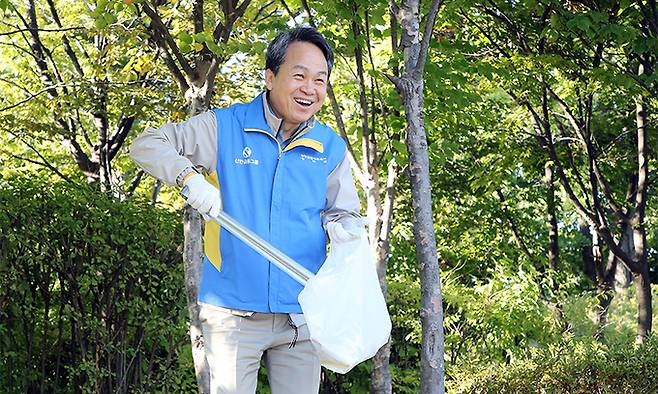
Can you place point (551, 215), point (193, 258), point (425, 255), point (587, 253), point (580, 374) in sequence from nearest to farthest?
point (425, 255) < point (193, 258) < point (580, 374) < point (551, 215) < point (587, 253)

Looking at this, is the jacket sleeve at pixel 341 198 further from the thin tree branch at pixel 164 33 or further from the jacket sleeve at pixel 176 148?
the thin tree branch at pixel 164 33

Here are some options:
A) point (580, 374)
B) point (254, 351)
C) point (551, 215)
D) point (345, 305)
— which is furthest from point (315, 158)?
point (551, 215)

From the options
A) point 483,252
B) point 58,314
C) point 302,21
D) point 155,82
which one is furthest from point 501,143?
point 58,314

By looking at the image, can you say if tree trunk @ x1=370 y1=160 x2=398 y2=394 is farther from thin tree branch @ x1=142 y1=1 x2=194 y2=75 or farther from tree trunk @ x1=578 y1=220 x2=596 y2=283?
tree trunk @ x1=578 y1=220 x2=596 y2=283

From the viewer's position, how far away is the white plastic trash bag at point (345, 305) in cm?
264

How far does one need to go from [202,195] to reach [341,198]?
0.50m

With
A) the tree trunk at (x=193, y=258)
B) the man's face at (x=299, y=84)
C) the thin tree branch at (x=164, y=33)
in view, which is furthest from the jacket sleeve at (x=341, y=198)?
the thin tree branch at (x=164, y=33)

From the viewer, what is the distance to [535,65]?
6.92 meters

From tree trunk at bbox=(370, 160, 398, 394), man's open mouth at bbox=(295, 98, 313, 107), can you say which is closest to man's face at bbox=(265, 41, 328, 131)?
man's open mouth at bbox=(295, 98, 313, 107)

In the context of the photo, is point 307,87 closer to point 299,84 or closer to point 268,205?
point 299,84

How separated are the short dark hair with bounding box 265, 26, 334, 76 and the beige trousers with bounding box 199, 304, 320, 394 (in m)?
0.75

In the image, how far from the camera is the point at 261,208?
278 cm

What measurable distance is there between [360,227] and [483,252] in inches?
310

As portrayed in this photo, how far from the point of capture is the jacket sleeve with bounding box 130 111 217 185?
2.63 m
